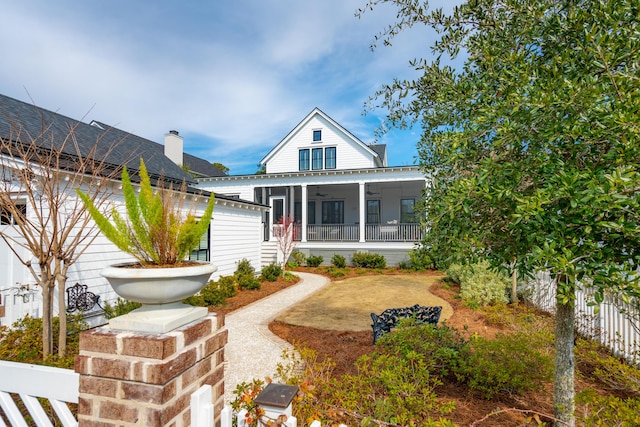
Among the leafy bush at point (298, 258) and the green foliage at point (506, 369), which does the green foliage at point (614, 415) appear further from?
the leafy bush at point (298, 258)

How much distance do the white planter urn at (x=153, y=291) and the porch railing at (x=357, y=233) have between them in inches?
631

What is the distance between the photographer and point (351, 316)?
7969 mm

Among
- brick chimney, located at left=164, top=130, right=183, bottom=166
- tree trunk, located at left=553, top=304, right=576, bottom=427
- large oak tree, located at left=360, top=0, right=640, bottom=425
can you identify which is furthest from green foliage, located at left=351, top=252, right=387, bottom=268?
brick chimney, located at left=164, top=130, right=183, bottom=166

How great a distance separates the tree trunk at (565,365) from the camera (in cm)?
289

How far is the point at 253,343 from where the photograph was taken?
5.98 m

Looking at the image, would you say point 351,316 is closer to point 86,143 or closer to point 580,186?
point 580,186

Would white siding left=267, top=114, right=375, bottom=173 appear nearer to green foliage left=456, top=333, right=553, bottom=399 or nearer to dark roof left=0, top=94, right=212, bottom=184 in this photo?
dark roof left=0, top=94, right=212, bottom=184

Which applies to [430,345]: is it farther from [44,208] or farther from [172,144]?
[172,144]

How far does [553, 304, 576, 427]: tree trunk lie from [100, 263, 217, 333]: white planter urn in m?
3.37

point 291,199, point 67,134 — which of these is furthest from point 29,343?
point 291,199

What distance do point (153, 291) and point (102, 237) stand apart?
6965 mm

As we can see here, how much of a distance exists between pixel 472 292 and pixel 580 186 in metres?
7.85

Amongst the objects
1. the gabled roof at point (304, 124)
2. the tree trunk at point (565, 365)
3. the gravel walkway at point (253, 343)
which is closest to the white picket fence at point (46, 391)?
the gravel walkway at point (253, 343)

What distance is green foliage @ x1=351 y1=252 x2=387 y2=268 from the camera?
1622 cm
